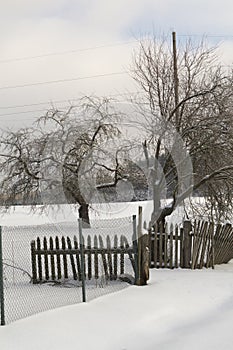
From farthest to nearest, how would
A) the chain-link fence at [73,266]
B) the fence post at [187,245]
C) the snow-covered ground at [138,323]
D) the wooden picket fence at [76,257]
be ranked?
the fence post at [187,245], the wooden picket fence at [76,257], the chain-link fence at [73,266], the snow-covered ground at [138,323]

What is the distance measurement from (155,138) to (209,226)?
10.8 feet

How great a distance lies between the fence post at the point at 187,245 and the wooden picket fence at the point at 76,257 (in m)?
2.13

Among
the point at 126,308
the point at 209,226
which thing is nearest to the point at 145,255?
the point at 126,308

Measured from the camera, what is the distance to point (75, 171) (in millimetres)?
16312

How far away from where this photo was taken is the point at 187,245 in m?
11.2

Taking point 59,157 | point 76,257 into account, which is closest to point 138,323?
point 76,257

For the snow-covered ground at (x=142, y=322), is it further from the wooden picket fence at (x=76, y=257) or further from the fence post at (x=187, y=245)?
the fence post at (x=187, y=245)

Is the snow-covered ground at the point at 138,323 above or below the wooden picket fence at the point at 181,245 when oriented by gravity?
below

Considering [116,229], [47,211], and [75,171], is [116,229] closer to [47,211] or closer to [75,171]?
[75,171]

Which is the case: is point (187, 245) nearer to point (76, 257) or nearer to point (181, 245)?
point (181, 245)

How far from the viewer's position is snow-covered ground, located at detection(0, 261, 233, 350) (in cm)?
576

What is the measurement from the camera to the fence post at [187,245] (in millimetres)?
11266

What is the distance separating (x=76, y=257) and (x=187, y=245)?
2959 millimetres

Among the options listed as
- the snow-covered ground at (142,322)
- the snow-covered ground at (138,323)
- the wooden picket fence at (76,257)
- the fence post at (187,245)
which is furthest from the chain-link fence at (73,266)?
the fence post at (187,245)
